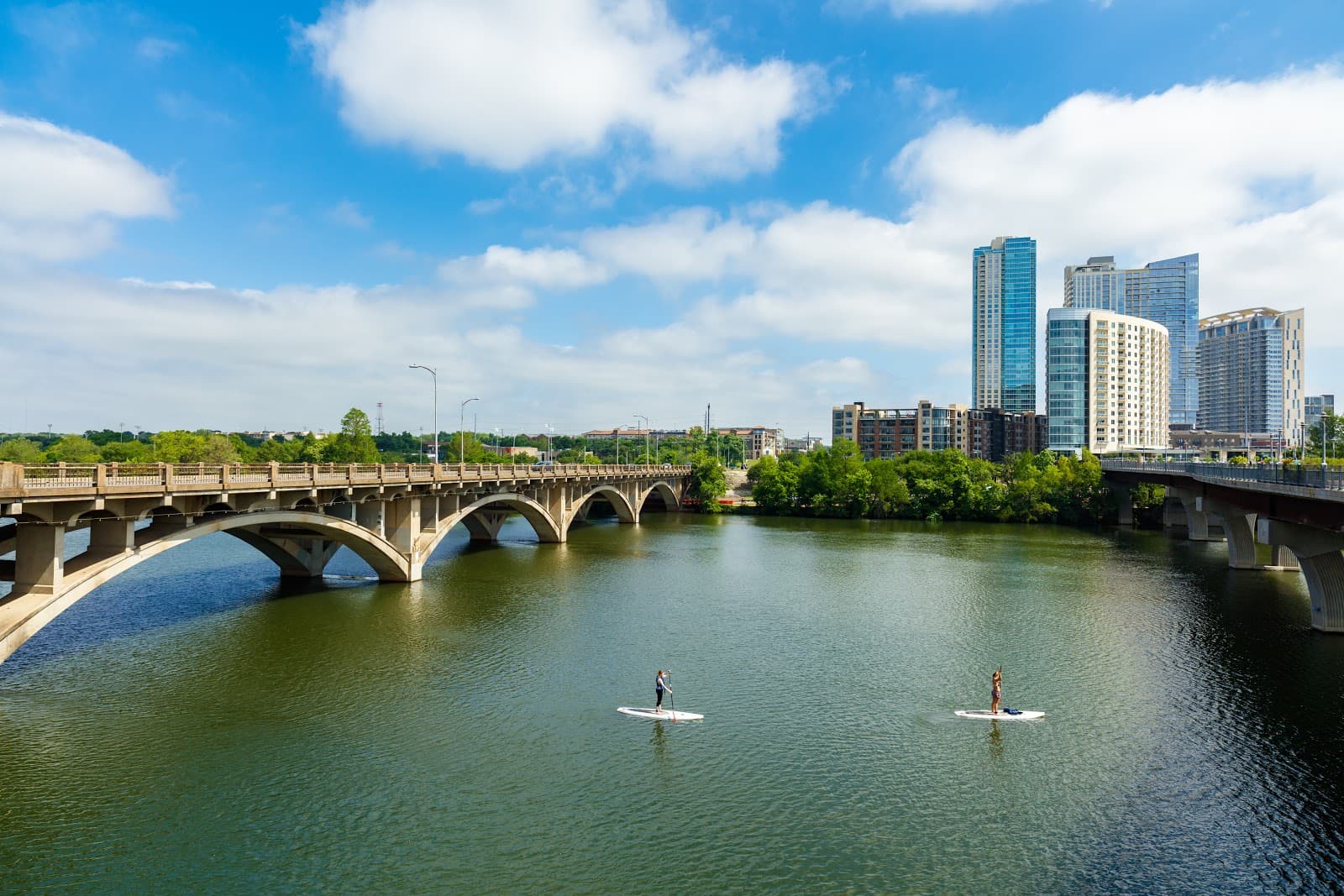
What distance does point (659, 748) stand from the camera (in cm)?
2273

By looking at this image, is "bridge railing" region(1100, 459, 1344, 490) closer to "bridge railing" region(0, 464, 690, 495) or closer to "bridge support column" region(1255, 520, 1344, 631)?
"bridge support column" region(1255, 520, 1344, 631)

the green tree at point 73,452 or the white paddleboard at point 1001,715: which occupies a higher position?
the green tree at point 73,452

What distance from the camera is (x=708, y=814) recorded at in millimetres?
18891

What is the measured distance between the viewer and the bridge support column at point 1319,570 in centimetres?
3622

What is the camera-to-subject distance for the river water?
1678 centimetres

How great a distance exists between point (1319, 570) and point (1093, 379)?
436 ft

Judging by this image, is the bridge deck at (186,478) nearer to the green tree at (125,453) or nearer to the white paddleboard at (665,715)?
the white paddleboard at (665,715)

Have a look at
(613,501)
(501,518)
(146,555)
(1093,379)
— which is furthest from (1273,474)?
(1093,379)

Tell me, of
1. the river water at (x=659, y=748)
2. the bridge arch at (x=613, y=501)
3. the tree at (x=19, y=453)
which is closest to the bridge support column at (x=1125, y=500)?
the river water at (x=659, y=748)

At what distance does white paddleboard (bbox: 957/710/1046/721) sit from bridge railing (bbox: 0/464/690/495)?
91.7ft

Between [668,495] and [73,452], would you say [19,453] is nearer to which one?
[73,452]

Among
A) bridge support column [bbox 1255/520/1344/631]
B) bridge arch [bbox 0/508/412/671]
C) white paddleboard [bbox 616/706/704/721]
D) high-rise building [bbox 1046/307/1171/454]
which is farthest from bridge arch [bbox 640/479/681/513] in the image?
high-rise building [bbox 1046/307/1171/454]

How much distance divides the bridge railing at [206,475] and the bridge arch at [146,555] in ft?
5.33

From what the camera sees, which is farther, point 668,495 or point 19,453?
point 19,453
